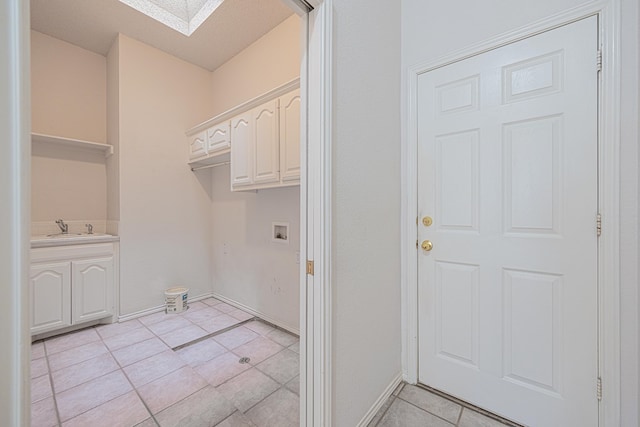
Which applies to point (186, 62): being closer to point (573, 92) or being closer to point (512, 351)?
point (573, 92)

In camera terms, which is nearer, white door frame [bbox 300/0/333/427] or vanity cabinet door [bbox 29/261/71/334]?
white door frame [bbox 300/0/333/427]

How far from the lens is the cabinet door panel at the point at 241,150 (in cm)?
253

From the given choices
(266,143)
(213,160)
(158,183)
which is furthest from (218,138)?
(158,183)

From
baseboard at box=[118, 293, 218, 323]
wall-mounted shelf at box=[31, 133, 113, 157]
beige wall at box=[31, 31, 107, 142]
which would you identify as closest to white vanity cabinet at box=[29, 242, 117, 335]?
baseboard at box=[118, 293, 218, 323]

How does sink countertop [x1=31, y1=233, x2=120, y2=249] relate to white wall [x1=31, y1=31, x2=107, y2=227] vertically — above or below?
below

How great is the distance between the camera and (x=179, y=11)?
2814 mm

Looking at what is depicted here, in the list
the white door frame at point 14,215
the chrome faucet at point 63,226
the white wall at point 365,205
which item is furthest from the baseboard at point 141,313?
the white door frame at point 14,215

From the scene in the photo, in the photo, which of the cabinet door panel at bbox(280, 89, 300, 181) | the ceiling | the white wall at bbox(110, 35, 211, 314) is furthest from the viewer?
the white wall at bbox(110, 35, 211, 314)

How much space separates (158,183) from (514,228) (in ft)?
11.5

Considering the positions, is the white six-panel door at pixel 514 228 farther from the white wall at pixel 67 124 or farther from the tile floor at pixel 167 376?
the white wall at pixel 67 124

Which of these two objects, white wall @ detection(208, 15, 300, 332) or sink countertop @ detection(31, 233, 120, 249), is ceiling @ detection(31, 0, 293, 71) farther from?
sink countertop @ detection(31, 233, 120, 249)

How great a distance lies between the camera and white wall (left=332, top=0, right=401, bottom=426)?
1.28 meters

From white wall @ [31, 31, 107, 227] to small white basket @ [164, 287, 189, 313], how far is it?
4.16 feet

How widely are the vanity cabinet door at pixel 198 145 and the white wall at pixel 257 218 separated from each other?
0.31 meters
